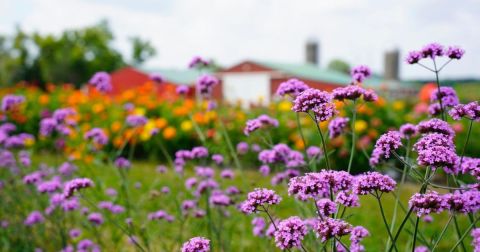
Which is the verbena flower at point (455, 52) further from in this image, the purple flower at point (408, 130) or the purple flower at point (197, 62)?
the purple flower at point (197, 62)

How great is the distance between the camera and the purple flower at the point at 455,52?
2160 mm

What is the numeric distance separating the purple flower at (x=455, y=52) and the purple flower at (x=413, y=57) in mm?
113

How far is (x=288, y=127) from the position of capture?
8.05 meters

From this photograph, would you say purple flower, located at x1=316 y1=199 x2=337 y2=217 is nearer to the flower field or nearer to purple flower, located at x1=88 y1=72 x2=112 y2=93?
the flower field

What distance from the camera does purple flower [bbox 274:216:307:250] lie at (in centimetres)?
167

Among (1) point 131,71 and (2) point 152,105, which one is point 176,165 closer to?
(2) point 152,105

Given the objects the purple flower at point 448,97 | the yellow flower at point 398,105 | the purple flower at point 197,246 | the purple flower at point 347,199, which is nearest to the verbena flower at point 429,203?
the purple flower at point 347,199

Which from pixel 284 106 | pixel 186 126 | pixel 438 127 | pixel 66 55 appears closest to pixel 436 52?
pixel 438 127

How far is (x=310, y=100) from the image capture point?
70.1 inches

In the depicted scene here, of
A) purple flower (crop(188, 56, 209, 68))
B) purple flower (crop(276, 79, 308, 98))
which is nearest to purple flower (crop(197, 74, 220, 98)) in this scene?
purple flower (crop(188, 56, 209, 68))

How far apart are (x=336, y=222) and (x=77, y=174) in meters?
2.96

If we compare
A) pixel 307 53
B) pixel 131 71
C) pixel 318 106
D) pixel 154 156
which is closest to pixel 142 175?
pixel 154 156

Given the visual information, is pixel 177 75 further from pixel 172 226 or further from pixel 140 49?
pixel 172 226

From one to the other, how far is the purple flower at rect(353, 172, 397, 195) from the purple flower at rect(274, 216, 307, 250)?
0.21m
